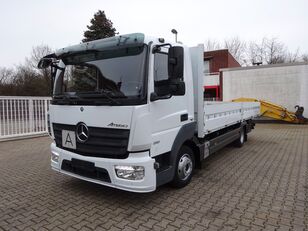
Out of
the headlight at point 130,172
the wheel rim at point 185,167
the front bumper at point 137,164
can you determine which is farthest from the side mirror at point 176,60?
the wheel rim at point 185,167

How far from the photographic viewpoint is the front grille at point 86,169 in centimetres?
329

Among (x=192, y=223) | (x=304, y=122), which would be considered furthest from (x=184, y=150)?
(x=304, y=122)

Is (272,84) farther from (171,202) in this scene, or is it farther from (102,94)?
(102,94)

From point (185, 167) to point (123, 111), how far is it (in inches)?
70.4

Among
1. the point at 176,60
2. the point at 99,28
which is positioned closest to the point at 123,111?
the point at 176,60

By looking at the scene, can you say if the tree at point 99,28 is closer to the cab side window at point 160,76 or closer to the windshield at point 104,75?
the windshield at point 104,75

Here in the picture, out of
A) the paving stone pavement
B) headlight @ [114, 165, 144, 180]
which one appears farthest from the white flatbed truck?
the paving stone pavement

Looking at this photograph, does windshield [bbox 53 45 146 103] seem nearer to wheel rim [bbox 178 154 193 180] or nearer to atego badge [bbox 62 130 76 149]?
atego badge [bbox 62 130 76 149]

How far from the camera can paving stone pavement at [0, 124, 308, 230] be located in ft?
9.88

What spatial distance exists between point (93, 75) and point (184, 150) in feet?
6.51

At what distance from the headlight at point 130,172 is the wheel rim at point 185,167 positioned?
1.11 meters

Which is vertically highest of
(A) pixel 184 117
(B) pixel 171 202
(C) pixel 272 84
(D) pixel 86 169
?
(C) pixel 272 84

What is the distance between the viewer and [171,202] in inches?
142

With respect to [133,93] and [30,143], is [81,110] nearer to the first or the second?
[133,93]
